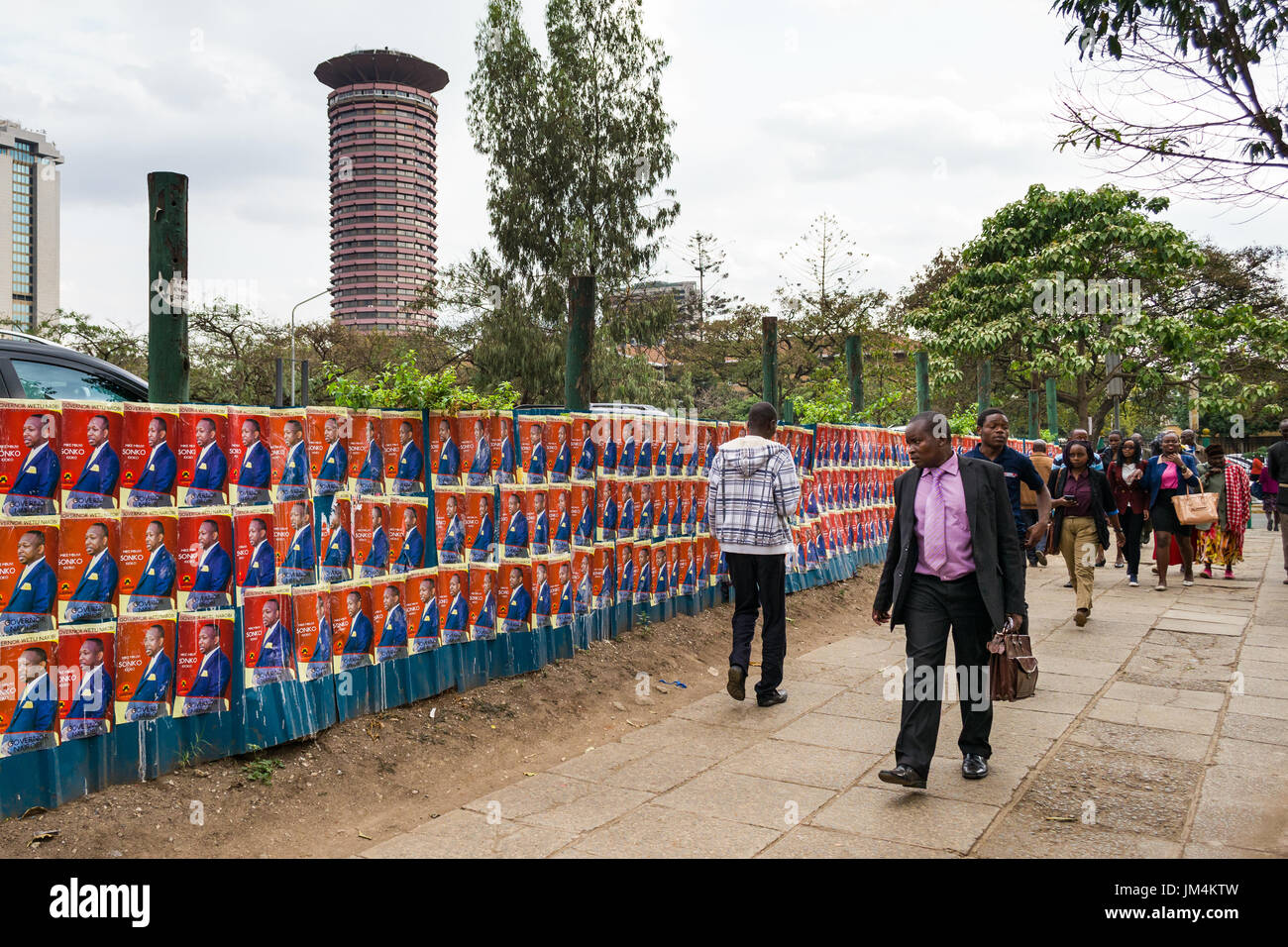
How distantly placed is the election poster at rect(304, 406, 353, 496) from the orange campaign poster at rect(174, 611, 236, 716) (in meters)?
0.82

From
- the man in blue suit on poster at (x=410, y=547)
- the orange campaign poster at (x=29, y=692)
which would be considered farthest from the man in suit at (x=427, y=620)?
the orange campaign poster at (x=29, y=692)

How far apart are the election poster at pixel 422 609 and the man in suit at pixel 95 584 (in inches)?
62.8

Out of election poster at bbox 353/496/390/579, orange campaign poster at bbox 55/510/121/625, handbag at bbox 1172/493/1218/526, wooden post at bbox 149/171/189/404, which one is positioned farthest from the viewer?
handbag at bbox 1172/493/1218/526

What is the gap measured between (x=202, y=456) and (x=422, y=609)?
155cm

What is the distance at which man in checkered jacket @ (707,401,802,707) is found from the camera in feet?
20.1

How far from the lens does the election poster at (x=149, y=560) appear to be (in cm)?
395

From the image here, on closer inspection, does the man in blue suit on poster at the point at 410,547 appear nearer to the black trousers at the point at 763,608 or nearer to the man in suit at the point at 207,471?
the man in suit at the point at 207,471

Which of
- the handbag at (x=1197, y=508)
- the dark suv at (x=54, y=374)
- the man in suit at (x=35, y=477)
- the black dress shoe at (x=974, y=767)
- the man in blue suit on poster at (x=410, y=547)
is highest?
the dark suv at (x=54, y=374)

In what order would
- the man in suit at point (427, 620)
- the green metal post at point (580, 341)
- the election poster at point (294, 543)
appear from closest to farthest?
1. the election poster at point (294, 543)
2. the man in suit at point (427, 620)
3. the green metal post at point (580, 341)

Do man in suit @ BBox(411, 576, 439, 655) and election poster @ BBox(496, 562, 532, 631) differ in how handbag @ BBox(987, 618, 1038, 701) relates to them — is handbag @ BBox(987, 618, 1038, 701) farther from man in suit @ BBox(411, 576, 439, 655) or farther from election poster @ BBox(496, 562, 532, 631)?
man in suit @ BBox(411, 576, 439, 655)

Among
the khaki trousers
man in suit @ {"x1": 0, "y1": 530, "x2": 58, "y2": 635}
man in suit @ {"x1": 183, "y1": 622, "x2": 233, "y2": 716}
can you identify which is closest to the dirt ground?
man in suit @ {"x1": 183, "y1": 622, "x2": 233, "y2": 716}
